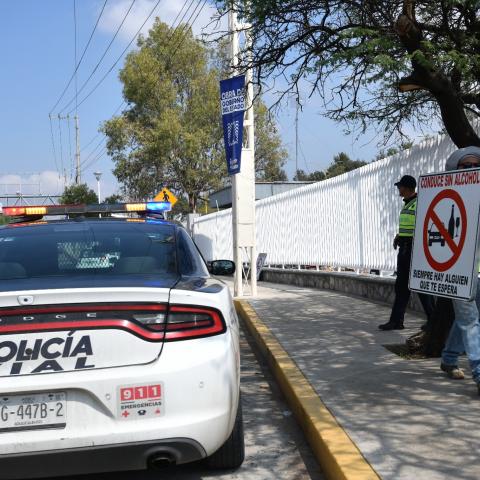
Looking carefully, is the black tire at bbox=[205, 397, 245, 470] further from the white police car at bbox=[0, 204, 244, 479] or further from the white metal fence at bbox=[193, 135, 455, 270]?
the white metal fence at bbox=[193, 135, 455, 270]

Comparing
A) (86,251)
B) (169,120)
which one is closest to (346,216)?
(86,251)

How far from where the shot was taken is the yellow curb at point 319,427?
11.5 ft

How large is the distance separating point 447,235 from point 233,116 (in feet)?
27.0

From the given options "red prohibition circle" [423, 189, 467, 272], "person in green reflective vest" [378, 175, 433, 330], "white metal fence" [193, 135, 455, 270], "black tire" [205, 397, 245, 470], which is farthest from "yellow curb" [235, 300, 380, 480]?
"white metal fence" [193, 135, 455, 270]

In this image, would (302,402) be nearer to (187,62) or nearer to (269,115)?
(269,115)

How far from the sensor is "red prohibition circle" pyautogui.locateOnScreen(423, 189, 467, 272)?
15.3 ft

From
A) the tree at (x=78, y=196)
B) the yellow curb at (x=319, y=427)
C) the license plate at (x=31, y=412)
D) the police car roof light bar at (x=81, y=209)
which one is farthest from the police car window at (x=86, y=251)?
the tree at (x=78, y=196)

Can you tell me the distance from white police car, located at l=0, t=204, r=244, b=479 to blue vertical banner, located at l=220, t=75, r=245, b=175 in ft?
→ 30.3

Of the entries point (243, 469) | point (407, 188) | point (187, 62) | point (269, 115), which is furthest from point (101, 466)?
point (187, 62)

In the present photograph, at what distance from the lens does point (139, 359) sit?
3145 mm

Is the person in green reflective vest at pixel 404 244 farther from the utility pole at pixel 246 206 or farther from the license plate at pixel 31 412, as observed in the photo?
the utility pole at pixel 246 206

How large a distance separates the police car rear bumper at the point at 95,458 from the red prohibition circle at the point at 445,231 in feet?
8.49

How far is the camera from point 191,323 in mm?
3285

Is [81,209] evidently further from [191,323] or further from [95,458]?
[95,458]
